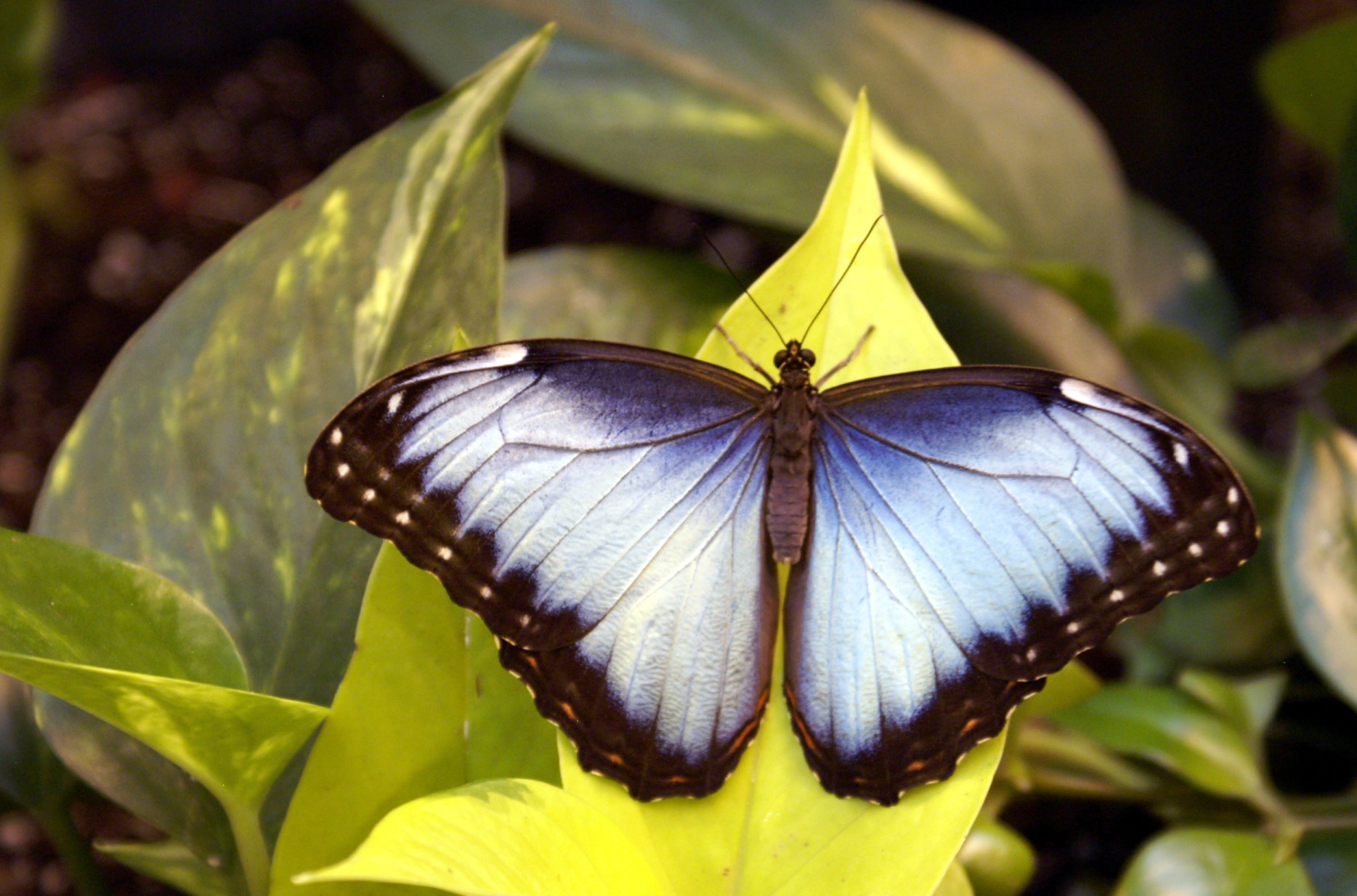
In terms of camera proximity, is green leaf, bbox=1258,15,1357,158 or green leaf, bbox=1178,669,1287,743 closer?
green leaf, bbox=1178,669,1287,743

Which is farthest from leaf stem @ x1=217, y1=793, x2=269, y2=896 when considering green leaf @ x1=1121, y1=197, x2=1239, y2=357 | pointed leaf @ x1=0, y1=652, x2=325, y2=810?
green leaf @ x1=1121, y1=197, x2=1239, y2=357

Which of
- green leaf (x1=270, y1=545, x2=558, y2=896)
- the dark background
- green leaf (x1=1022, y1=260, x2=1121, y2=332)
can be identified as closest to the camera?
green leaf (x1=270, y1=545, x2=558, y2=896)

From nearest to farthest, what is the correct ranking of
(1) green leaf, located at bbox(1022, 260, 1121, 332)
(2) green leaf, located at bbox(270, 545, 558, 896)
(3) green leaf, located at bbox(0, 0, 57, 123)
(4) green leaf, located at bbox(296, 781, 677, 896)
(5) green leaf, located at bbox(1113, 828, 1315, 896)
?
(4) green leaf, located at bbox(296, 781, 677, 896) < (2) green leaf, located at bbox(270, 545, 558, 896) < (5) green leaf, located at bbox(1113, 828, 1315, 896) < (1) green leaf, located at bbox(1022, 260, 1121, 332) < (3) green leaf, located at bbox(0, 0, 57, 123)

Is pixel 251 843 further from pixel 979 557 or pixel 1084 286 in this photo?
pixel 1084 286

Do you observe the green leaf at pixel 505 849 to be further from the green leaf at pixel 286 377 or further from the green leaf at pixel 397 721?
the green leaf at pixel 286 377

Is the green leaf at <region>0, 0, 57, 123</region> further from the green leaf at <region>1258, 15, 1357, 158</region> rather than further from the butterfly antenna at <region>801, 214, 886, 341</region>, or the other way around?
the green leaf at <region>1258, 15, 1357, 158</region>

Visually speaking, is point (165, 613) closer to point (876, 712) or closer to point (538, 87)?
point (876, 712)
